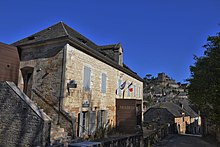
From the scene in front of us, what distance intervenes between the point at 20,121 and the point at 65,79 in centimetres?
286

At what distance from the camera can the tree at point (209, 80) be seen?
11.0 meters

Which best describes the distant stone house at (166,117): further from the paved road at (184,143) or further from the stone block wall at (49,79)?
the stone block wall at (49,79)

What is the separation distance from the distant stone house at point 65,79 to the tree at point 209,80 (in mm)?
6656

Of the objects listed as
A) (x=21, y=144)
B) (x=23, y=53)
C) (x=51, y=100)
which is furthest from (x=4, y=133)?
(x=23, y=53)

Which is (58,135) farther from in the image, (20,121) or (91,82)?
(91,82)

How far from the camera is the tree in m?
11.0

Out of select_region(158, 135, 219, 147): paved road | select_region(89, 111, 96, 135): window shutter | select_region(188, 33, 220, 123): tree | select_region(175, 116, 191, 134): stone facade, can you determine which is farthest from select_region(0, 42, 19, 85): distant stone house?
select_region(175, 116, 191, 134): stone facade

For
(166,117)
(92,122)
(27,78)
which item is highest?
(27,78)

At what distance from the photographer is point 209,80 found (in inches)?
484

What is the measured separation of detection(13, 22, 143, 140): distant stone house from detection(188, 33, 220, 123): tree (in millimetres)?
6656

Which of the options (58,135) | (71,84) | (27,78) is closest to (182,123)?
(71,84)

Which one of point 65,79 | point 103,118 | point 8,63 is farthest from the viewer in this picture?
point 103,118

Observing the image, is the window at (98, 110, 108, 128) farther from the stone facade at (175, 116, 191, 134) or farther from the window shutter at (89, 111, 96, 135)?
the stone facade at (175, 116, 191, 134)

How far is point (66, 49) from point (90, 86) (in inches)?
118
